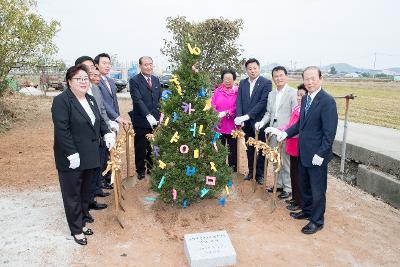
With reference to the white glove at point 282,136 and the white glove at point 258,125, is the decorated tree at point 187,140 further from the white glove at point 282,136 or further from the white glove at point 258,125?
the white glove at point 258,125

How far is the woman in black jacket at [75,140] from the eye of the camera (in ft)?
13.2

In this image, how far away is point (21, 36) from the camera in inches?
464

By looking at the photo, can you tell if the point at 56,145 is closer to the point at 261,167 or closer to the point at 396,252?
the point at 261,167

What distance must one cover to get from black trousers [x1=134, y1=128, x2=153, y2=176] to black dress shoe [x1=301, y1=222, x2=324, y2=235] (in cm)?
284

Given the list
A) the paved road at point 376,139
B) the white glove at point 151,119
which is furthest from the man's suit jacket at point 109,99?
the paved road at point 376,139

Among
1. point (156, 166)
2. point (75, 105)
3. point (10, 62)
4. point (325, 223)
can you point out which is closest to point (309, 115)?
point (325, 223)

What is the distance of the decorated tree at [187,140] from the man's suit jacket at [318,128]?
3.95 ft

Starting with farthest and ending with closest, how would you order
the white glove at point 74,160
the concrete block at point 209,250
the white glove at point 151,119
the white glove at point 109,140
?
the white glove at point 151,119, the white glove at point 109,140, the white glove at point 74,160, the concrete block at point 209,250

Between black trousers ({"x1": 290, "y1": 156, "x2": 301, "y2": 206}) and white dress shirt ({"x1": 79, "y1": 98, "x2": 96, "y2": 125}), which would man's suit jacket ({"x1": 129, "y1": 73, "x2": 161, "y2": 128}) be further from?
black trousers ({"x1": 290, "y1": 156, "x2": 301, "y2": 206})

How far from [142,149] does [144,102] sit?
34.3 inches

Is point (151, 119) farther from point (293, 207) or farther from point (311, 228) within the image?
point (311, 228)

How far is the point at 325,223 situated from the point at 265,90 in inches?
93.6

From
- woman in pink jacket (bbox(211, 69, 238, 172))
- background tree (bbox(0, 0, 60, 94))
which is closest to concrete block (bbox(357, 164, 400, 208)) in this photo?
woman in pink jacket (bbox(211, 69, 238, 172))

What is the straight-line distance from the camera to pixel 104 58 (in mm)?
5805
